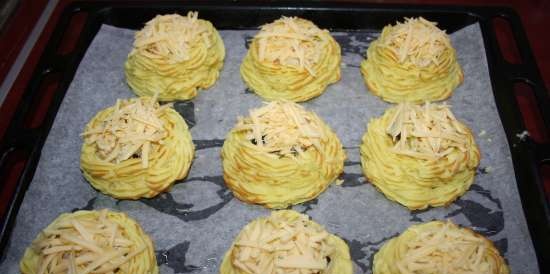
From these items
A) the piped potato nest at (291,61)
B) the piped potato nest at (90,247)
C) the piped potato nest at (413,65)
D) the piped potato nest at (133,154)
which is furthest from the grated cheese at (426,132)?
the piped potato nest at (90,247)

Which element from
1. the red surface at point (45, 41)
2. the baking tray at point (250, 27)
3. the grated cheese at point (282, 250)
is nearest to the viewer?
the grated cheese at point (282, 250)

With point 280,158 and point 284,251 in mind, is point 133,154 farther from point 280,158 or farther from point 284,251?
point 284,251

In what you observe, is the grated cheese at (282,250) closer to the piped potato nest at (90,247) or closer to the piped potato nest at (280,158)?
the piped potato nest at (280,158)

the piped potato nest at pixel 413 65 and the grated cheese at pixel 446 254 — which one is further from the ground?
the piped potato nest at pixel 413 65

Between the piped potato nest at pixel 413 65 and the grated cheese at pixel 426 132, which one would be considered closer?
the grated cheese at pixel 426 132

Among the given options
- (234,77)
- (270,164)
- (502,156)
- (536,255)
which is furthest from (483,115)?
(234,77)

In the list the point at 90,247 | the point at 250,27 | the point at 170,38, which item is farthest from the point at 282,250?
the point at 250,27

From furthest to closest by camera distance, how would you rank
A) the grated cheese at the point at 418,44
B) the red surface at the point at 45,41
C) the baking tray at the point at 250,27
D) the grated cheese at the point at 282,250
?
the red surface at the point at 45,41
the grated cheese at the point at 418,44
the baking tray at the point at 250,27
the grated cheese at the point at 282,250
